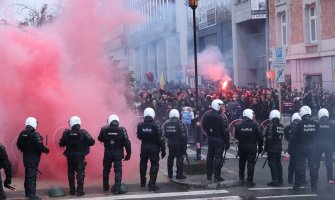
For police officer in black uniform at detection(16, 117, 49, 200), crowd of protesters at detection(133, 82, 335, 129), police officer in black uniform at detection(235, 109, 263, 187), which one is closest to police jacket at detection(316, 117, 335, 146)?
police officer in black uniform at detection(235, 109, 263, 187)

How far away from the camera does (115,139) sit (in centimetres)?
1084

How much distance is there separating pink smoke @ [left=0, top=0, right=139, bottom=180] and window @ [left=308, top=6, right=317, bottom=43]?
50.2 ft

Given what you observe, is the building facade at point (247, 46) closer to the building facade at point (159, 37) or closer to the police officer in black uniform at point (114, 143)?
the building facade at point (159, 37)

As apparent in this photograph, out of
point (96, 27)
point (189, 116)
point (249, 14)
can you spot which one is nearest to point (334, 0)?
point (249, 14)

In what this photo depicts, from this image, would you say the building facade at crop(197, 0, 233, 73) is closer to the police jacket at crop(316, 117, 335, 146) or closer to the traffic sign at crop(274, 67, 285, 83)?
the traffic sign at crop(274, 67, 285, 83)

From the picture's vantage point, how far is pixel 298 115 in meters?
11.4

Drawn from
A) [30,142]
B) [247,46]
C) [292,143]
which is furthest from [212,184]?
[247,46]

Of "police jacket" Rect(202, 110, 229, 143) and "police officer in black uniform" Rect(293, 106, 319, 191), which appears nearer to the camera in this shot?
"police officer in black uniform" Rect(293, 106, 319, 191)

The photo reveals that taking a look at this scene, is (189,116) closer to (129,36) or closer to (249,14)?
(129,36)

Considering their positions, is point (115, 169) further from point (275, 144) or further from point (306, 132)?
point (306, 132)

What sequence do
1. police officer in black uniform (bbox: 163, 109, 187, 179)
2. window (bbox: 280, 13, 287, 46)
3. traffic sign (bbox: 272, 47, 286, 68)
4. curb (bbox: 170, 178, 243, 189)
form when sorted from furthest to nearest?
window (bbox: 280, 13, 287, 46) < traffic sign (bbox: 272, 47, 286, 68) < police officer in black uniform (bbox: 163, 109, 187, 179) < curb (bbox: 170, 178, 243, 189)

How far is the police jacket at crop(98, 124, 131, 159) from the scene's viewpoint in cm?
1084

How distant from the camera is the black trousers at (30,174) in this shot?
1026 cm

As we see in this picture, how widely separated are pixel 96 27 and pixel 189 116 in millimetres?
6228
